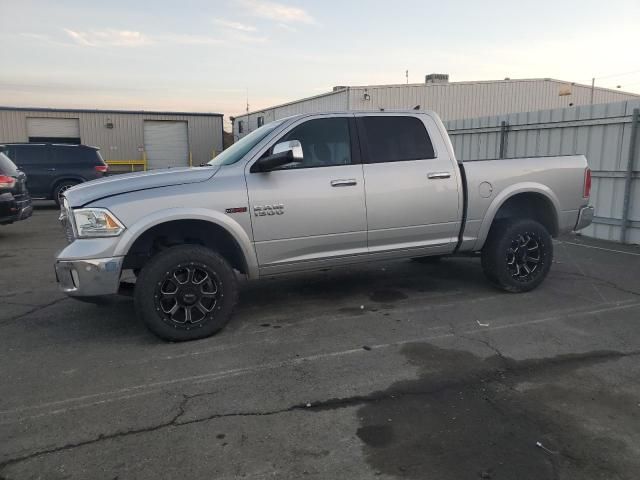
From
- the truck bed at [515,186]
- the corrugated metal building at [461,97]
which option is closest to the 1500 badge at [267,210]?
the truck bed at [515,186]

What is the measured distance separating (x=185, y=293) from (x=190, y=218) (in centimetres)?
64

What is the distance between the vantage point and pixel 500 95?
27.5 m

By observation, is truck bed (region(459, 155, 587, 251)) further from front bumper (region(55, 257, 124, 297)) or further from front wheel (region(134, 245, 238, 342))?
front bumper (region(55, 257, 124, 297))

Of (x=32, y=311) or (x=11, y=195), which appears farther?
(x=11, y=195)

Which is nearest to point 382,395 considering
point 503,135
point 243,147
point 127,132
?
point 243,147

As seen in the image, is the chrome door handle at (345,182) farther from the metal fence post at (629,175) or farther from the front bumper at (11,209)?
the front bumper at (11,209)

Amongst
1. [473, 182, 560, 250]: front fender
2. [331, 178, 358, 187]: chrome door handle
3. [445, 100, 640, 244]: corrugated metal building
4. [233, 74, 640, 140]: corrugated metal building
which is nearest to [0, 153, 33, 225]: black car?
[331, 178, 358, 187]: chrome door handle

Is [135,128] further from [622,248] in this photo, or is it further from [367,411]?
[367,411]

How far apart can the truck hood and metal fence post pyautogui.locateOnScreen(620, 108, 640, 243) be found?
7.34 metres

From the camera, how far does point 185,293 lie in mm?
4316

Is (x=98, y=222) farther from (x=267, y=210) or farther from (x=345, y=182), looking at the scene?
(x=345, y=182)

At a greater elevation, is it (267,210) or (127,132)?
(127,132)

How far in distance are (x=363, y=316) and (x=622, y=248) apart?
581 cm

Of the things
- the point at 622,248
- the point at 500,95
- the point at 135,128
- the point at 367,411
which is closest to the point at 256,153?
the point at 367,411
